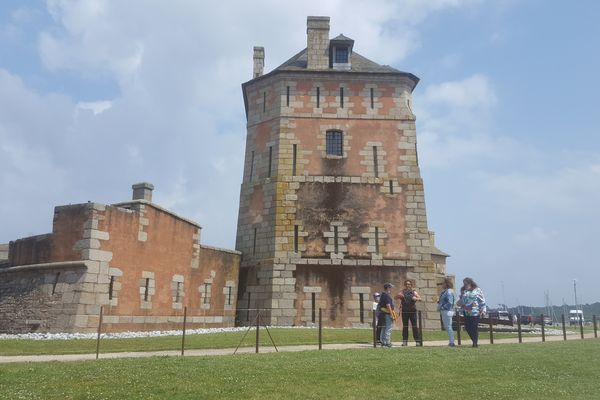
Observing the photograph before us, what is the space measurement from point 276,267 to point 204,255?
3.17 metres

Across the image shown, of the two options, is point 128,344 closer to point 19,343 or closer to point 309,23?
point 19,343

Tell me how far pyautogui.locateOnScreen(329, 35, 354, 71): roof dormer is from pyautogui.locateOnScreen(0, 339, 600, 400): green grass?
18124 mm

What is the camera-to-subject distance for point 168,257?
20.2 m

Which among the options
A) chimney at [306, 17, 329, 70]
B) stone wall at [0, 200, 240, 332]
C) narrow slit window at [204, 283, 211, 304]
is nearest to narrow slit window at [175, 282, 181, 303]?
stone wall at [0, 200, 240, 332]

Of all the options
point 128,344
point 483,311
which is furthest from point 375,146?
point 128,344

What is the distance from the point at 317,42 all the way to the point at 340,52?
50.7 inches

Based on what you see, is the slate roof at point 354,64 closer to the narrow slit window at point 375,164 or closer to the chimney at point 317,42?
the chimney at point 317,42

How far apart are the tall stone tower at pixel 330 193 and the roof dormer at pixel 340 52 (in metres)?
0.05

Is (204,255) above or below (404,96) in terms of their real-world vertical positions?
below

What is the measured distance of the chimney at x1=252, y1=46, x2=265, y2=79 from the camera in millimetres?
29078

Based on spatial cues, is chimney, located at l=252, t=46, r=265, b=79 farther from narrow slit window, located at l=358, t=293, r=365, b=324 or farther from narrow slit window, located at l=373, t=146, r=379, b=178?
narrow slit window, located at l=358, t=293, r=365, b=324

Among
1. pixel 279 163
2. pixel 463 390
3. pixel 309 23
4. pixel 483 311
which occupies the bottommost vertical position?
pixel 463 390

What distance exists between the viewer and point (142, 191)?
66.5 feet

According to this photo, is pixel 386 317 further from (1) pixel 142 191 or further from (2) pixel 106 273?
(1) pixel 142 191
